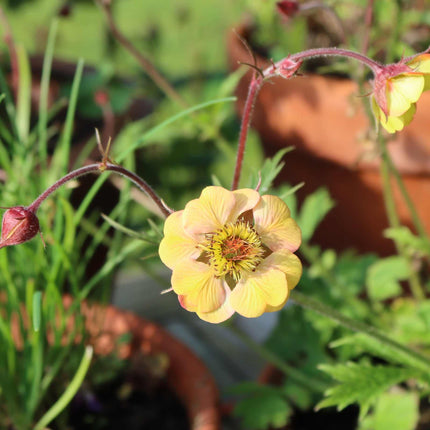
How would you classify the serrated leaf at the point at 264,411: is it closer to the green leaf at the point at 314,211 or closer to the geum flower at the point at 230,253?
Result: the green leaf at the point at 314,211

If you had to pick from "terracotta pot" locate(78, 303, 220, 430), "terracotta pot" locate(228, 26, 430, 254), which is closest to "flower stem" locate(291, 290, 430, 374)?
"terracotta pot" locate(78, 303, 220, 430)

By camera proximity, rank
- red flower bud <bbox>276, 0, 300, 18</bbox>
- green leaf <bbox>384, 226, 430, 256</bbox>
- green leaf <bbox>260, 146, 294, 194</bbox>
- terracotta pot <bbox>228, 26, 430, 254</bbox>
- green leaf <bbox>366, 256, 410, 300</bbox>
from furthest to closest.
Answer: terracotta pot <bbox>228, 26, 430, 254</bbox>, green leaf <bbox>366, 256, 410, 300</bbox>, green leaf <bbox>384, 226, 430, 256</bbox>, red flower bud <bbox>276, 0, 300, 18</bbox>, green leaf <bbox>260, 146, 294, 194</bbox>

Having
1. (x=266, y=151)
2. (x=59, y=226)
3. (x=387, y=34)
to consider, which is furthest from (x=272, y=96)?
(x=59, y=226)

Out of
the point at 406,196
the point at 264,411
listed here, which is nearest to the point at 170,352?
the point at 264,411

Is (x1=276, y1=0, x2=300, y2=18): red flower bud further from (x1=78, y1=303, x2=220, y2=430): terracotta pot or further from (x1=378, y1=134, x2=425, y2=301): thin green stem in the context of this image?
(x1=78, y1=303, x2=220, y2=430): terracotta pot

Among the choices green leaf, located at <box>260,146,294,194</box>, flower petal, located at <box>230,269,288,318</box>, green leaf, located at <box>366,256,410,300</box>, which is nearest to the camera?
flower petal, located at <box>230,269,288,318</box>

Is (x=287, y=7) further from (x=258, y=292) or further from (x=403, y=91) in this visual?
(x=258, y=292)
